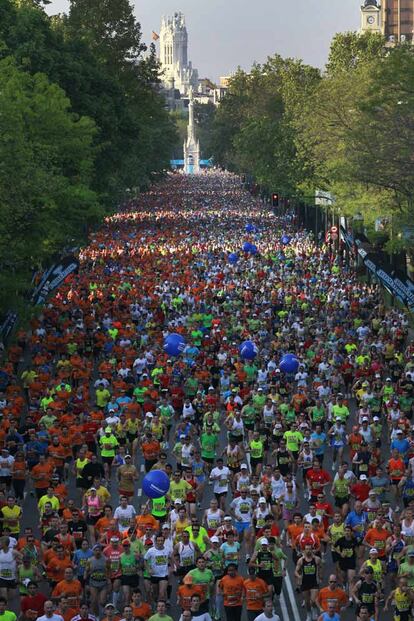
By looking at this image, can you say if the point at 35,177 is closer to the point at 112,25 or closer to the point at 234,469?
the point at 234,469

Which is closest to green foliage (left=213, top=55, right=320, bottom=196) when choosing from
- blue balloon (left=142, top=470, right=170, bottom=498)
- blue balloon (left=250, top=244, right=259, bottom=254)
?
blue balloon (left=250, top=244, right=259, bottom=254)

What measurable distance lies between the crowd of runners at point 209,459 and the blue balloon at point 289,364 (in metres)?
0.33

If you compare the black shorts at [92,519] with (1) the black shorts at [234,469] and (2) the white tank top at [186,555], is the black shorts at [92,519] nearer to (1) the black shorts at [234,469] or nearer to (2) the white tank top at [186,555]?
(2) the white tank top at [186,555]

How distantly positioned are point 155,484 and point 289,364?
1121 cm

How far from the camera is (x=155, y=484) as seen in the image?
1869cm

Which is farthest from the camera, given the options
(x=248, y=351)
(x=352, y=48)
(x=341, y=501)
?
(x=352, y=48)

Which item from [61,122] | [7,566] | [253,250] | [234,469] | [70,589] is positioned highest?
[61,122]

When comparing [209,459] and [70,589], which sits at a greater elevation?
[70,589]

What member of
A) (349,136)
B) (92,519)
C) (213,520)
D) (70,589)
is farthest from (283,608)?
(349,136)

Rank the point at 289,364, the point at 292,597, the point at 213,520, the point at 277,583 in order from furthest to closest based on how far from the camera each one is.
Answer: the point at 289,364
the point at 213,520
the point at 292,597
the point at 277,583

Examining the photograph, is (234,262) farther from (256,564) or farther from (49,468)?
(256,564)

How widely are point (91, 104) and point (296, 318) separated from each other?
26.4m

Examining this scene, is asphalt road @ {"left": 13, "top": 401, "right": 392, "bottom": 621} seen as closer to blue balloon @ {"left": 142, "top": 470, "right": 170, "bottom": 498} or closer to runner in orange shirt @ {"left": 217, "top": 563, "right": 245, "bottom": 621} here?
runner in orange shirt @ {"left": 217, "top": 563, "right": 245, "bottom": 621}

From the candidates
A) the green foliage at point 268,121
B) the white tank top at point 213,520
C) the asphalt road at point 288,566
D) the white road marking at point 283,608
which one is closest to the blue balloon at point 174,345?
the asphalt road at point 288,566
